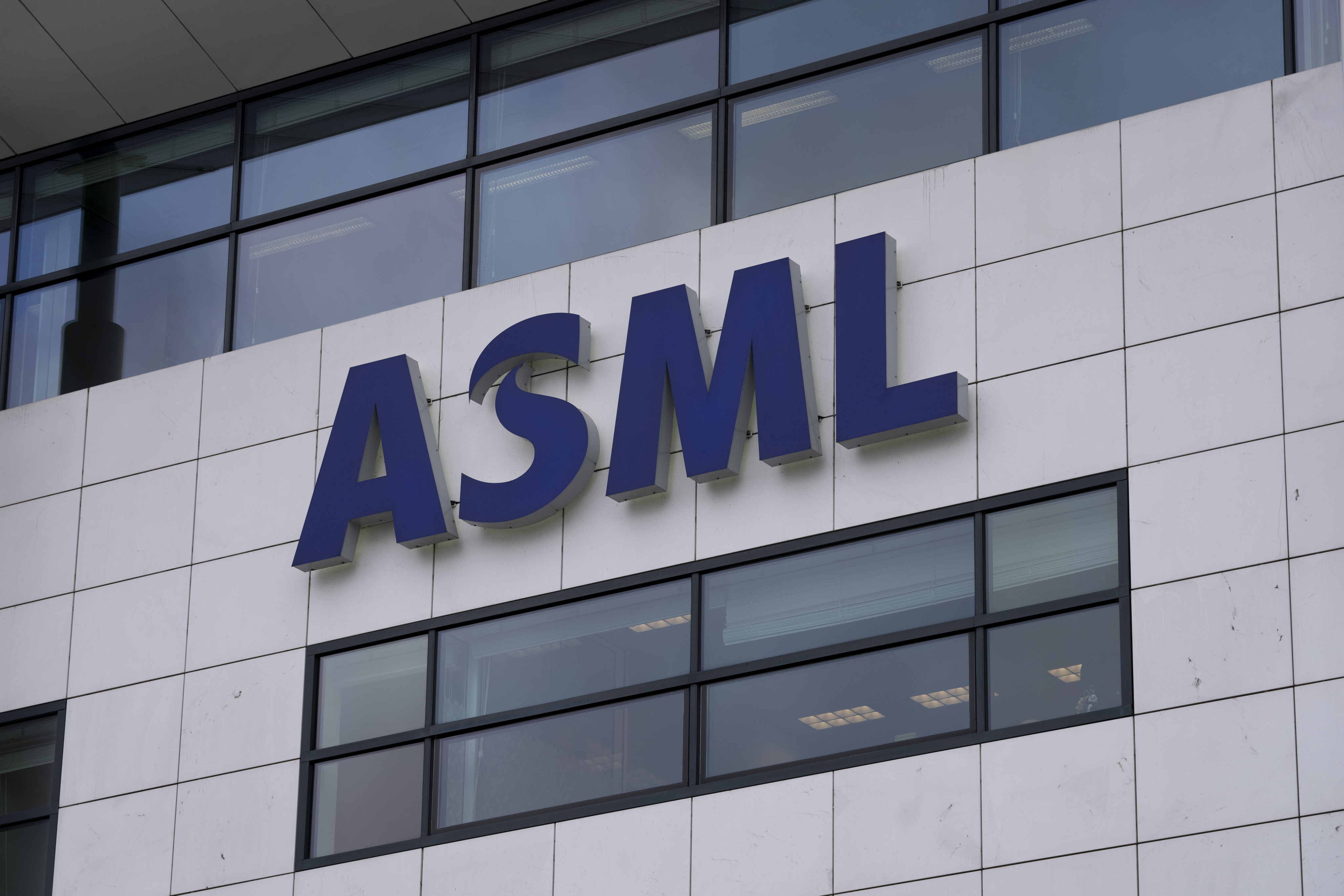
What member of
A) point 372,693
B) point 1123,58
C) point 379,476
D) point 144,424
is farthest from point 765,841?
point 144,424

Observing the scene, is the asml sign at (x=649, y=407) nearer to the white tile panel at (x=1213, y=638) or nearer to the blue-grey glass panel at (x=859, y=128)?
the blue-grey glass panel at (x=859, y=128)

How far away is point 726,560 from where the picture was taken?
14633 millimetres

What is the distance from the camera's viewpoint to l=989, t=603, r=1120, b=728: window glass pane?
1302 cm

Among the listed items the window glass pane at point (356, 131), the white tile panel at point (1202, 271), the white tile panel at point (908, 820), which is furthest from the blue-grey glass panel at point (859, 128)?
the white tile panel at point (908, 820)

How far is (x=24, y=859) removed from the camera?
16.9 m

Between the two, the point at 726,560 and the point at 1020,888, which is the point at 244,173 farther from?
the point at 1020,888

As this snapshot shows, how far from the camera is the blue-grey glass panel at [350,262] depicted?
17.4 meters

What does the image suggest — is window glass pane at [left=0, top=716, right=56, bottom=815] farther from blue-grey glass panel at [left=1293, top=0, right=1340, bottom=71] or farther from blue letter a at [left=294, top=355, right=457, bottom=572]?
blue-grey glass panel at [left=1293, top=0, right=1340, bottom=71]

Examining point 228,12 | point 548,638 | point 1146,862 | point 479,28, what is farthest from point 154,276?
point 1146,862

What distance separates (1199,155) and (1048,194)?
1.09 meters

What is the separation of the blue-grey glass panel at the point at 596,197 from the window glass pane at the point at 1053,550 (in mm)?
3848

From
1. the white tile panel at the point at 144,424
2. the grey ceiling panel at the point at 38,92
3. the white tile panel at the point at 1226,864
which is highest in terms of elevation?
the grey ceiling panel at the point at 38,92

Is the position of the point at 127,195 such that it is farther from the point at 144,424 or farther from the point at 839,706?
the point at 839,706

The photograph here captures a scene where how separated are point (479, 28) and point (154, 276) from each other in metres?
3.88
